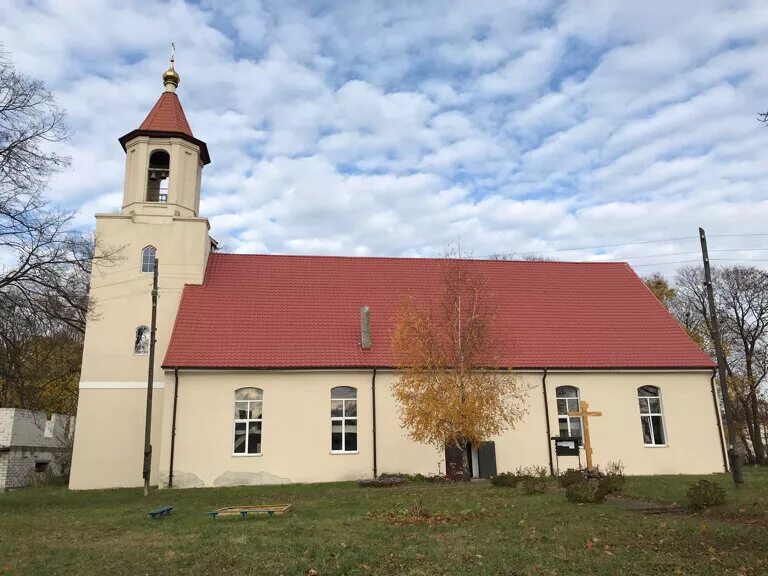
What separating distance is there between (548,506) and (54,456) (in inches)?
991

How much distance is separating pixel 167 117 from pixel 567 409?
19668mm

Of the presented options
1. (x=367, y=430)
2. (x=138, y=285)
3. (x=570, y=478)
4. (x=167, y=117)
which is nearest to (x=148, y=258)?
(x=138, y=285)

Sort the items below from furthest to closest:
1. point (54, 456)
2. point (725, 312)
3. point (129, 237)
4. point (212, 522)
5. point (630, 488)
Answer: point (725, 312) < point (54, 456) < point (129, 237) < point (630, 488) < point (212, 522)

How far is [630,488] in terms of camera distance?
1623cm

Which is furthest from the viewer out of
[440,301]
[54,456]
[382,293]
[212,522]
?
[54,456]

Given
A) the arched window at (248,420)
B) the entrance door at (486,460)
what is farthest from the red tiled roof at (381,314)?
the entrance door at (486,460)

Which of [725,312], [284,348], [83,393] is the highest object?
[725,312]

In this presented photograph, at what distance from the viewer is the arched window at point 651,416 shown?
23.1 m

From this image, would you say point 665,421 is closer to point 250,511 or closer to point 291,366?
point 291,366

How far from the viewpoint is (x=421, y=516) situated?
12023mm

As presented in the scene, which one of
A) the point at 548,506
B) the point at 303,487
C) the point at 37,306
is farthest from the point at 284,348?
the point at 548,506

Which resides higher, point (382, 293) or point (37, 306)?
point (382, 293)

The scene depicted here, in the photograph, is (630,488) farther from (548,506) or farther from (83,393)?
(83,393)

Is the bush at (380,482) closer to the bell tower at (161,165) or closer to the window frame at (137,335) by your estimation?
the window frame at (137,335)
